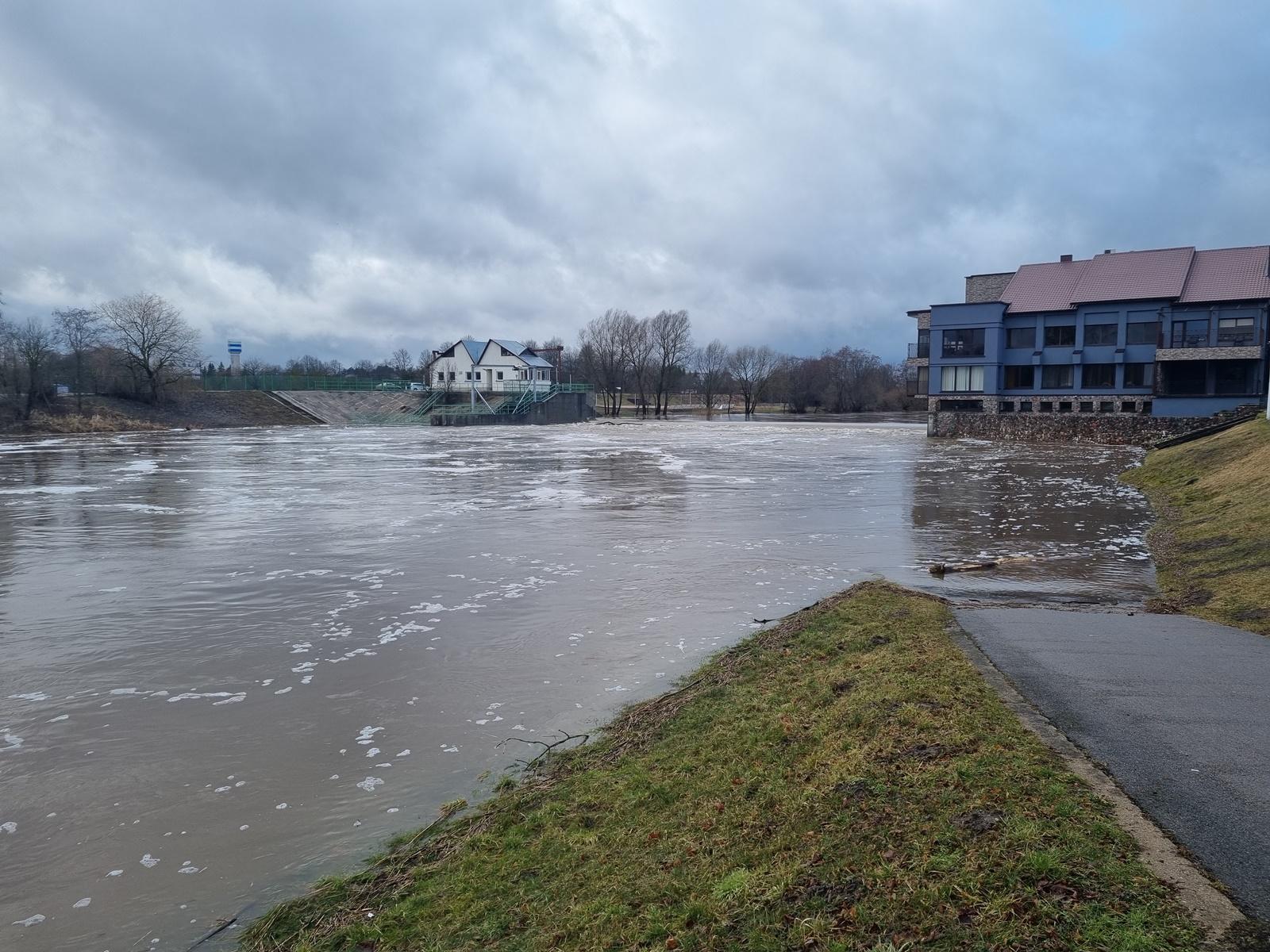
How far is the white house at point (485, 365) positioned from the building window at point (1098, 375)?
61728 millimetres

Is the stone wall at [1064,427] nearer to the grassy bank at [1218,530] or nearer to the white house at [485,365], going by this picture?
the grassy bank at [1218,530]

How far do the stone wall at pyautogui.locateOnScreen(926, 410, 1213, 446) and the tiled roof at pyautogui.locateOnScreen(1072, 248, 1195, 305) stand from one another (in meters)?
8.64

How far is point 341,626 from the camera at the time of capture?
1035 cm

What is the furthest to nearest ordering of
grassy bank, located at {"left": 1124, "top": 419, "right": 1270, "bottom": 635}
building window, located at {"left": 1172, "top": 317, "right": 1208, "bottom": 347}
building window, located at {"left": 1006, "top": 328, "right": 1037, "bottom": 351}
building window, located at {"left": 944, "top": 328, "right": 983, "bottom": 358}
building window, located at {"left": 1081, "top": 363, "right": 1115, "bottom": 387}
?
building window, located at {"left": 944, "top": 328, "right": 983, "bottom": 358} < building window, located at {"left": 1006, "top": 328, "right": 1037, "bottom": 351} < building window, located at {"left": 1081, "top": 363, "right": 1115, "bottom": 387} < building window, located at {"left": 1172, "top": 317, "right": 1208, "bottom": 347} < grassy bank, located at {"left": 1124, "top": 419, "right": 1270, "bottom": 635}

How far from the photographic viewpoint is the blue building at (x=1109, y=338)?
49.2 metres

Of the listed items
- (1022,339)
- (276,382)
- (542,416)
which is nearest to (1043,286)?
(1022,339)

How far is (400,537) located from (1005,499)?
16137 millimetres

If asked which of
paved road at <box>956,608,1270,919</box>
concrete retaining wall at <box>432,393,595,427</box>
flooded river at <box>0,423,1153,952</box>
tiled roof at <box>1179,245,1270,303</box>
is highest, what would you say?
tiled roof at <box>1179,245,1270,303</box>

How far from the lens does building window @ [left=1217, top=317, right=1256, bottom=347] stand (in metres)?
48.4

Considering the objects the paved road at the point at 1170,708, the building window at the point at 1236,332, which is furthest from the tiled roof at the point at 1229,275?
the paved road at the point at 1170,708

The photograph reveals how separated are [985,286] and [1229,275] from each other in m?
15.6

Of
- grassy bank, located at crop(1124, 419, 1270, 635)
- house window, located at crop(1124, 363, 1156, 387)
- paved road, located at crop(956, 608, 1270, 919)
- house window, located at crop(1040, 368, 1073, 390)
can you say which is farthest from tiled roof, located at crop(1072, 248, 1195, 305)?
paved road, located at crop(956, 608, 1270, 919)

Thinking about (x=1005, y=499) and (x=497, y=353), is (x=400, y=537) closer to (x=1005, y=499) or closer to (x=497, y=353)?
(x=1005, y=499)

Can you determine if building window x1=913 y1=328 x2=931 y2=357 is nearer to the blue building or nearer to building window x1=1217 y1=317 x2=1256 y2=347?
the blue building
